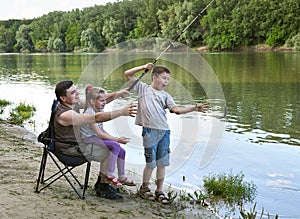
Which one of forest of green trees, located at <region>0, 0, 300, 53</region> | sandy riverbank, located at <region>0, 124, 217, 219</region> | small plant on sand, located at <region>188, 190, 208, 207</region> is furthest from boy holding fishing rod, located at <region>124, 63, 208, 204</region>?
forest of green trees, located at <region>0, 0, 300, 53</region>

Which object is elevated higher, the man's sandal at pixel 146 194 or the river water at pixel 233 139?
the man's sandal at pixel 146 194

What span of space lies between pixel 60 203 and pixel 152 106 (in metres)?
1.46

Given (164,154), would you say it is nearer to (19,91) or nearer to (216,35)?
(19,91)

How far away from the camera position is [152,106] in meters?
4.94

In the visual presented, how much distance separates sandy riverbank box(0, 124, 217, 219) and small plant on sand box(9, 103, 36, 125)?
5.62 m

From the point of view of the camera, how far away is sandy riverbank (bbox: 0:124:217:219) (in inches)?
165

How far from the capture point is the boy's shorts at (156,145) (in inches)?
194

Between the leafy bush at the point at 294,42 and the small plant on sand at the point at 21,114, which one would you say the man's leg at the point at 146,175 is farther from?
the leafy bush at the point at 294,42

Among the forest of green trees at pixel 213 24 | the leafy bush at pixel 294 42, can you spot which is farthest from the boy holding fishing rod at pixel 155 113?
the leafy bush at pixel 294 42

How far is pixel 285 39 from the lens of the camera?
71.7 m

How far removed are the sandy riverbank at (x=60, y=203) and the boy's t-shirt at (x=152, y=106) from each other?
3.04 ft

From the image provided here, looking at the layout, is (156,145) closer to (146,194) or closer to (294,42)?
(146,194)

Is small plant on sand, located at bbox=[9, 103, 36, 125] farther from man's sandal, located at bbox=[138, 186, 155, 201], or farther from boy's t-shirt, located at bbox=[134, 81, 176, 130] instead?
boy's t-shirt, located at bbox=[134, 81, 176, 130]

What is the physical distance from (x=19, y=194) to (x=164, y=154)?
1.65m
